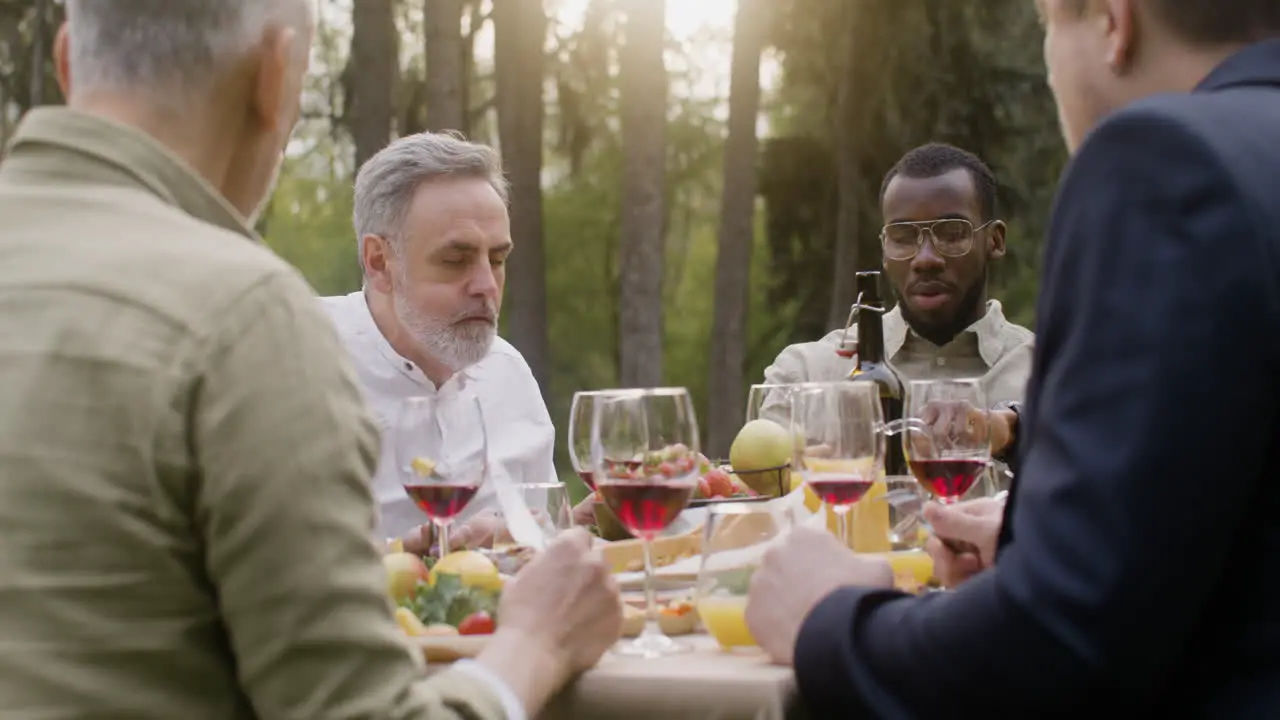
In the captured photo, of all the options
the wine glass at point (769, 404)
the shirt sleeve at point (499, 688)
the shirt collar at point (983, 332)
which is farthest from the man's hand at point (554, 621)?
the shirt collar at point (983, 332)

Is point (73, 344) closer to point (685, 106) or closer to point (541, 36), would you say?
point (541, 36)

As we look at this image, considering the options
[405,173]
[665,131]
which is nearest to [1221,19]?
[405,173]

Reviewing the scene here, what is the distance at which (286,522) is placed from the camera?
1606 millimetres

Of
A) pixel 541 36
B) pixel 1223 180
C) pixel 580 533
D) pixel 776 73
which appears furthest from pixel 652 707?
pixel 776 73

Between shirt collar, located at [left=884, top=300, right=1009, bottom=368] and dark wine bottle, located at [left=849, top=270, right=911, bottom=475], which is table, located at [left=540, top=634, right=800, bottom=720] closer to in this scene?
dark wine bottle, located at [left=849, top=270, right=911, bottom=475]

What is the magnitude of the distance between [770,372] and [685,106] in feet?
36.9

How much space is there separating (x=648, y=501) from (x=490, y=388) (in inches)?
117

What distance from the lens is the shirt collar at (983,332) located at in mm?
5590

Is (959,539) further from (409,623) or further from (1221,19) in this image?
(1221,19)

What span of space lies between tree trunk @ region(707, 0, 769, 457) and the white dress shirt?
7361mm

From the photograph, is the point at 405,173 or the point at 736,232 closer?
the point at 405,173

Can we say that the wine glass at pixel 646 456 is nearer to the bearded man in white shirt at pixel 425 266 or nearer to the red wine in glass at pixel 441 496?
the red wine in glass at pixel 441 496

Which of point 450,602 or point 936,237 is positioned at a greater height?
point 936,237

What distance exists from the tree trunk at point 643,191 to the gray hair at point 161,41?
9768mm
